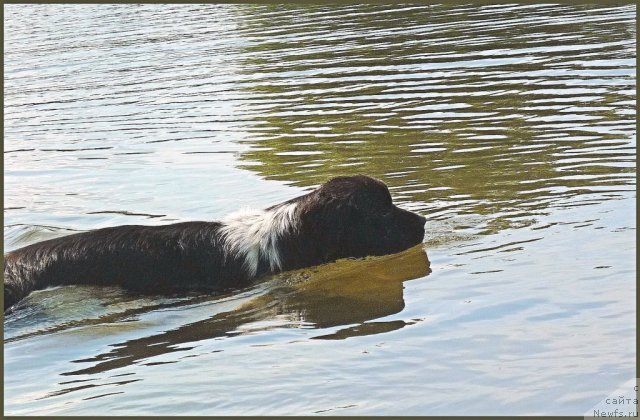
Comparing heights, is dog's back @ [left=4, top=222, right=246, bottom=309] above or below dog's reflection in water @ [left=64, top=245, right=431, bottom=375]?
above

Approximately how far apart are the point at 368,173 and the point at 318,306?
3923 mm

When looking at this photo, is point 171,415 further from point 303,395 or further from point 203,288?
point 203,288

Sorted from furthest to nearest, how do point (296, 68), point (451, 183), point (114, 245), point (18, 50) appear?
point (18, 50) → point (296, 68) → point (451, 183) → point (114, 245)

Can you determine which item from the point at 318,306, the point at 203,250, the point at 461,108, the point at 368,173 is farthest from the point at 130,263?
the point at 461,108

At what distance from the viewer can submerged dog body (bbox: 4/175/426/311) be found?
896 cm

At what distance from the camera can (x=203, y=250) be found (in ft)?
29.7

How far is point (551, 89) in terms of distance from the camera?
15.7 m

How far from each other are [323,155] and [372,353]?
646cm

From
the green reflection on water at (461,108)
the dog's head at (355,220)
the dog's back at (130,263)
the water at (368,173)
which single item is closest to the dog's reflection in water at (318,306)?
the water at (368,173)

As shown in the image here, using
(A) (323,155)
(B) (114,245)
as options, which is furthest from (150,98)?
(B) (114,245)

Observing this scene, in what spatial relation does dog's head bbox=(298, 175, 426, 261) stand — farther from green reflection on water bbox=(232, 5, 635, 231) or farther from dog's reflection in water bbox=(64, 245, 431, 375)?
green reflection on water bbox=(232, 5, 635, 231)

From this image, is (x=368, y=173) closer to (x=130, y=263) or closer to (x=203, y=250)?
(x=203, y=250)

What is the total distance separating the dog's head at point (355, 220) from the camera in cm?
909

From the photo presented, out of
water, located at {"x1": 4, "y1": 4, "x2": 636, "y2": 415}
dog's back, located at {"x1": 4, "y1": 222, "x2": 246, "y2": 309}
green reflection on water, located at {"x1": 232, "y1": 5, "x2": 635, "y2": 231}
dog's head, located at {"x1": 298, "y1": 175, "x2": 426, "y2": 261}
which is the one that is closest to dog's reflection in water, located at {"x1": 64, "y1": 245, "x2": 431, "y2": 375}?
water, located at {"x1": 4, "y1": 4, "x2": 636, "y2": 415}
